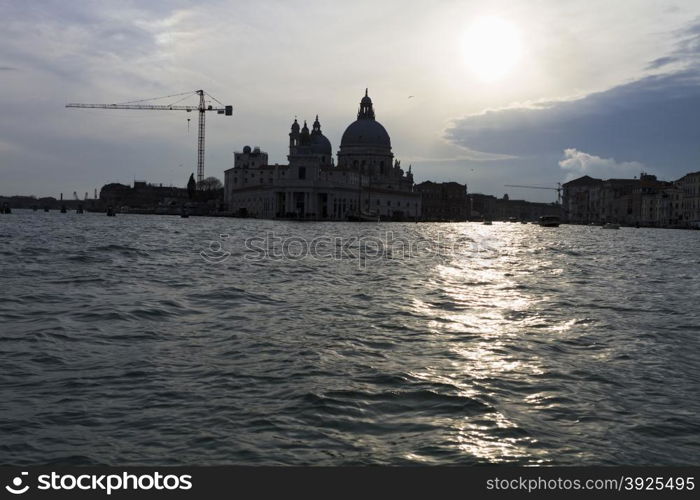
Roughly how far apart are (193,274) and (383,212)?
356 feet

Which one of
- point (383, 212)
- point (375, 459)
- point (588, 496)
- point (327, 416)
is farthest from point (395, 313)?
point (383, 212)

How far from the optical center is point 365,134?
126m

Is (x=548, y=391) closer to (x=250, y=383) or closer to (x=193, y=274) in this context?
(x=250, y=383)

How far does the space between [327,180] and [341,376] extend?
102499mm

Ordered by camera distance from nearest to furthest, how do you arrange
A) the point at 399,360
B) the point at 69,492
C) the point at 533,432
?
the point at 69,492
the point at 533,432
the point at 399,360

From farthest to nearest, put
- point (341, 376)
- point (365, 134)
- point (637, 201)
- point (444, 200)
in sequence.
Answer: point (444, 200)
point (365, 134)
point (637, 201)
point (341, 376)

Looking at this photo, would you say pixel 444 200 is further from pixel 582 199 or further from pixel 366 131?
pixel 366 131

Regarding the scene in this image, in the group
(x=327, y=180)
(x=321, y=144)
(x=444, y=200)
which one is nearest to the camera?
(x=327, y=180)

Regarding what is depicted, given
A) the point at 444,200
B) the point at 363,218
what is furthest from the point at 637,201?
the point at 363,218

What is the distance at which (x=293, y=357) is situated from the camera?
284 inches

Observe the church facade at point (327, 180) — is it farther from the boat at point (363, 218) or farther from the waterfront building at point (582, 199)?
the waterfront building at point (582, 199)

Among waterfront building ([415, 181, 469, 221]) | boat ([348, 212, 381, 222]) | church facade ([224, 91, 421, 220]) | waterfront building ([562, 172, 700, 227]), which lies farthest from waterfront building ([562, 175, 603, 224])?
boat ([348, 212, 381, 222])

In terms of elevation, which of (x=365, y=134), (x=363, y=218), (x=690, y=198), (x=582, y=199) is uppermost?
(x=365, y=134)

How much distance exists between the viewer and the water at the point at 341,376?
4.64 metres
